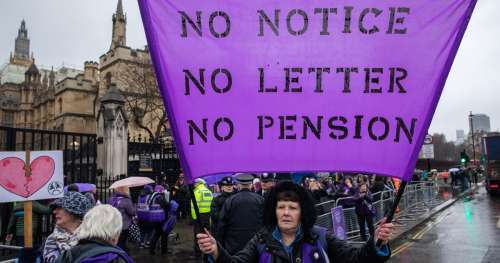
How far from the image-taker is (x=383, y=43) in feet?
8.80

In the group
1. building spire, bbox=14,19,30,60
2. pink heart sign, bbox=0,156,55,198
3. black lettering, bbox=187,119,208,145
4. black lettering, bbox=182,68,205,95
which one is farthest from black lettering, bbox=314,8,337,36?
building spire, bbox=14,19,30,60

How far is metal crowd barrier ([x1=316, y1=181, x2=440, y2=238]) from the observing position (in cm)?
1078

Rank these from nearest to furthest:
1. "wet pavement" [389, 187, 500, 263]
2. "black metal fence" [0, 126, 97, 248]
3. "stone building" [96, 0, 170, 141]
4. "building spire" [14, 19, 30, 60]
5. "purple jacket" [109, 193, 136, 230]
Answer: "purple jacket" [109, 193, 136, 230] < "black metal fence" [0, 126, 97, 248] < "wet pavement" [389, 187, 500, 263] < "stone building" [96, 0, 170, 141] < "building spire" [14, 19, 30, 60]

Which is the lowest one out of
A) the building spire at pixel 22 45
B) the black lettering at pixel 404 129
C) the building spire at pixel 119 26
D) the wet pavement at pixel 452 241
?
the wet pavement at pixel 452 241

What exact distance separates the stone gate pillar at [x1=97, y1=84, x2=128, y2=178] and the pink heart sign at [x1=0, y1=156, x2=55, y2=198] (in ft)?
23.9

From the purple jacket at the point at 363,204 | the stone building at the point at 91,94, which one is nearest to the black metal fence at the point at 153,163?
the purple jacket at the point at 363,204

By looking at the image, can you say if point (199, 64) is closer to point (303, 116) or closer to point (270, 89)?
point (270, 89)

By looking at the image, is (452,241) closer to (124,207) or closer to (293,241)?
(124,207)

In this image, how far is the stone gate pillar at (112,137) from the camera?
40.9ft

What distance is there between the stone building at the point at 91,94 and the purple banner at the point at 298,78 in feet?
100.0

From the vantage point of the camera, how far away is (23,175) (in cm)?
503

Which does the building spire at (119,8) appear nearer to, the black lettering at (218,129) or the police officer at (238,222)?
the police officer at (238,222)

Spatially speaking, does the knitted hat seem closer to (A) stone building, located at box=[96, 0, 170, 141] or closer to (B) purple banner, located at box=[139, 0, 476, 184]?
(B) purple banner, located at box=[139, 0, 476, 184]

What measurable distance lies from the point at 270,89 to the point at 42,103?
78.0 meters
